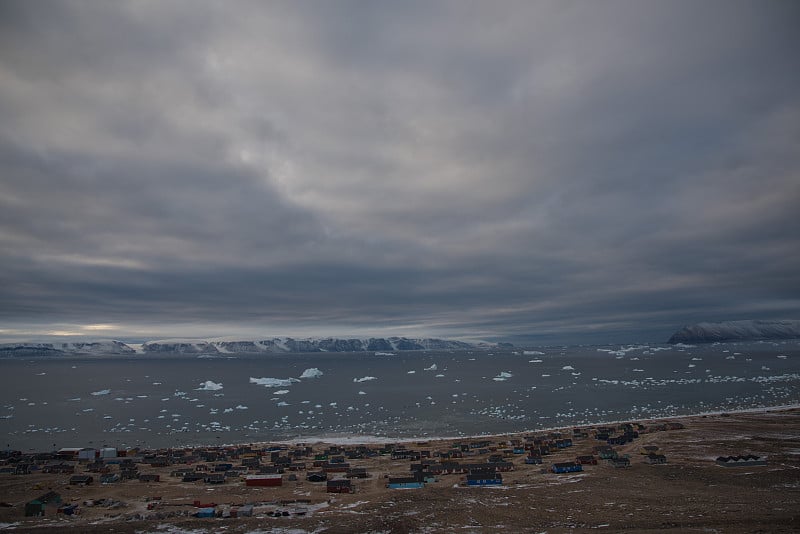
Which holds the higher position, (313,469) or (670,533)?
(670,533)

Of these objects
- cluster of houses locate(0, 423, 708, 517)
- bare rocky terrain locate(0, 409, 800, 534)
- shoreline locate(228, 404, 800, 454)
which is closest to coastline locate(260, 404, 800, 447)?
shoreline locate(228, 404, 800, 454)

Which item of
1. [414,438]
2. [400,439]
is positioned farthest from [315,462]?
[414,438]

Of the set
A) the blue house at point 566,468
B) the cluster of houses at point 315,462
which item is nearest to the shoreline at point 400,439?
the cluster of houses at point 315,462

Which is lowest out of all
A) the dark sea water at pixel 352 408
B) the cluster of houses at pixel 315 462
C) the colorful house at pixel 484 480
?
the dark sea water at pixel 352 408

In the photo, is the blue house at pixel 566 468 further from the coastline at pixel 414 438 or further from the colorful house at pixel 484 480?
the coastline at pixel 414 438

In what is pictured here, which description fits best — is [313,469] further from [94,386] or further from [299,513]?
[94,386]

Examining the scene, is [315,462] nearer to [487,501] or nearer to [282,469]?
[282,469]

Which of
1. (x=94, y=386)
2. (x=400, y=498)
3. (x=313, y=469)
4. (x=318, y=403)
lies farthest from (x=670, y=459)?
(x=94, y=386)

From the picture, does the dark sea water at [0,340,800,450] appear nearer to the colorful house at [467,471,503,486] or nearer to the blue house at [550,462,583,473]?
the blue house at [550,462,583,473]
